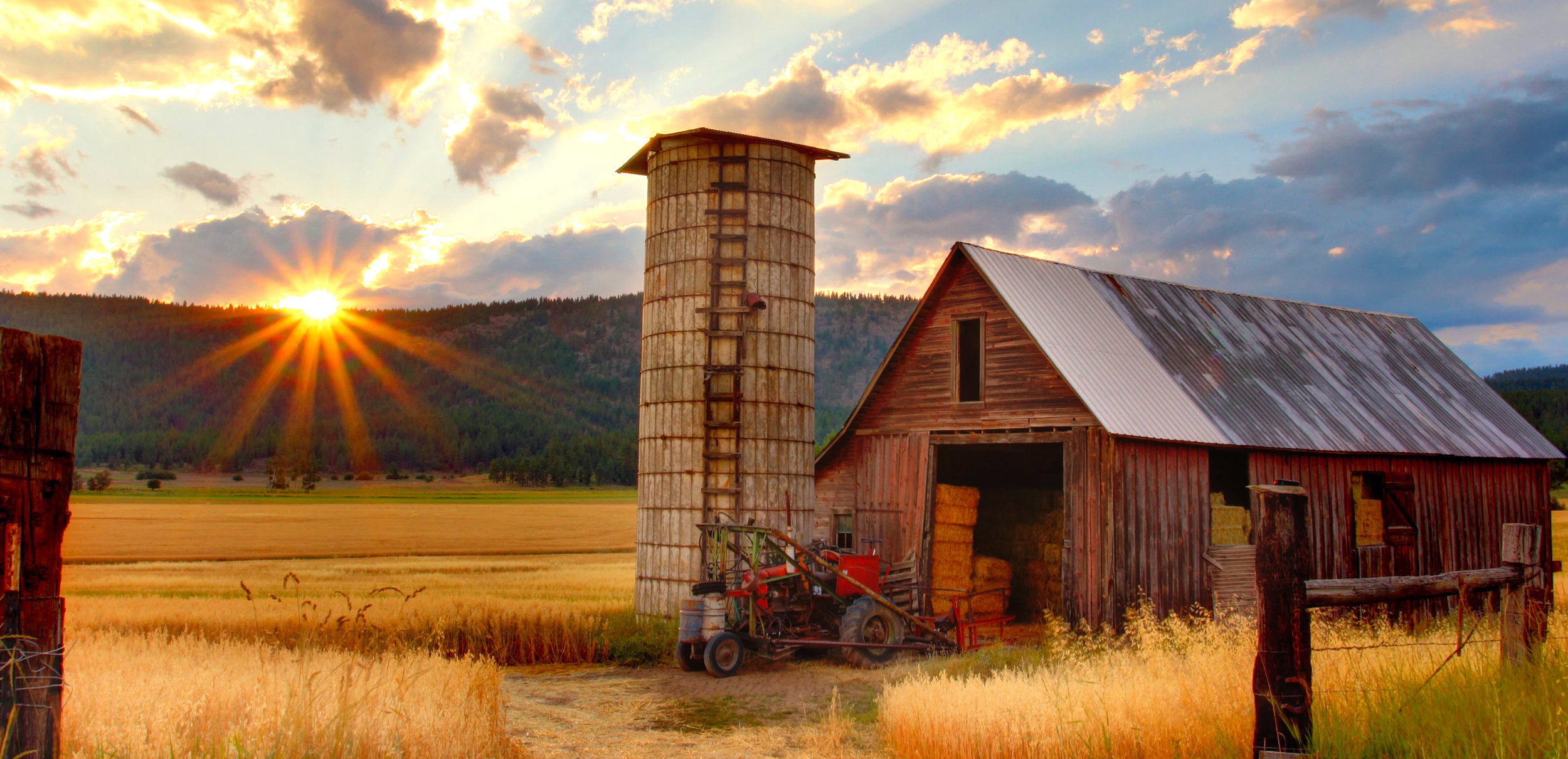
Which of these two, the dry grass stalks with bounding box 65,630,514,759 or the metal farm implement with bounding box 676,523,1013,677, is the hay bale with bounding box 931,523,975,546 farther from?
the dry grass stalks with bounding box 65,630,514,759

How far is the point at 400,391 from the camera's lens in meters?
170

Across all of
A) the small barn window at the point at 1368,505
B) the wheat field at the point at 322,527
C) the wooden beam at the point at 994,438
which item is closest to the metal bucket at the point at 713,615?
the wooden beam at the point at 994,438

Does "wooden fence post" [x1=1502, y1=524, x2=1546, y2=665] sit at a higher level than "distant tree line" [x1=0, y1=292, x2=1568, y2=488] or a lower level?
lower

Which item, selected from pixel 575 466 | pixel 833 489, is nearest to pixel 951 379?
pixel 833 489

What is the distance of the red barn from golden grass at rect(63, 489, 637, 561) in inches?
904

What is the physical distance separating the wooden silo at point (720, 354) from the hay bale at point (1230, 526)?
732 cm

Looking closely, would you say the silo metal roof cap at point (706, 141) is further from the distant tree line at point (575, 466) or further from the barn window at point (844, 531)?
the distant tree line at point (575, 466)

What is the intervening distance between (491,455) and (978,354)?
13180 centimetres

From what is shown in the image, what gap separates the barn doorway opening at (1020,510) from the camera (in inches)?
897

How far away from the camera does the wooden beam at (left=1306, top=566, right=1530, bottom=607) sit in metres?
7.52

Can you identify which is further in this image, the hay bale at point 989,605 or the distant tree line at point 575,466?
the distant tree line at point 575,466

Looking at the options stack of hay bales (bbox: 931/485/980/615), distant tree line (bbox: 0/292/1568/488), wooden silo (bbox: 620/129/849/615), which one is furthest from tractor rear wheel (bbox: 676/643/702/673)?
distant tree line (bbox: 0/292/1568/488)

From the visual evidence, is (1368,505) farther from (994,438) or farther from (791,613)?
(791,613)

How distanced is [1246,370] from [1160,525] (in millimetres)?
5635
